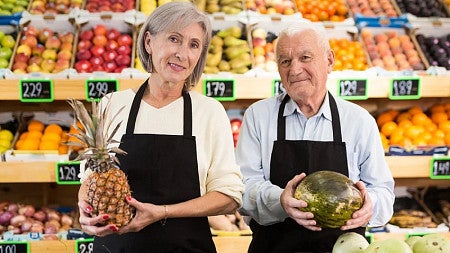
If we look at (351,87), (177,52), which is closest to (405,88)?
(351,87)

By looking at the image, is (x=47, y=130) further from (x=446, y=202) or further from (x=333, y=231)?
(x=446, y=202)

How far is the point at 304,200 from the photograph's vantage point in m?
1.80

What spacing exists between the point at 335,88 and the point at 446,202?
3.91ft

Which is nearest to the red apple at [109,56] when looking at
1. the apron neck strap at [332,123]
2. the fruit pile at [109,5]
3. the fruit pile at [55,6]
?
the fruit pile at [109,5]

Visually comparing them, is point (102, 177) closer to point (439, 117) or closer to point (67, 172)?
point (67, 172)

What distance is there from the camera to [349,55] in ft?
12.0

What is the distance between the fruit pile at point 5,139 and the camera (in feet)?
11.3

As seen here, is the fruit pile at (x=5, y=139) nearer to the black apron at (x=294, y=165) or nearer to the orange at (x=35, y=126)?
the orange at (x=35, y=126)

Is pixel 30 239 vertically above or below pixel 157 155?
below

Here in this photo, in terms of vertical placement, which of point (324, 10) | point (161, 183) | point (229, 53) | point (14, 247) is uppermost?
point (324, 10)

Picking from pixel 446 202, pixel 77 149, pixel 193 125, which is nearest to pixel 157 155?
pixel 193 125

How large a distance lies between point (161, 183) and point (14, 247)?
5.47ft

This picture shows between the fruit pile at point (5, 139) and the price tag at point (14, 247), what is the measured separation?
572 millimetres

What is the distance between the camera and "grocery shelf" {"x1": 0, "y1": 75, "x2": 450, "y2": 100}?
10.4 ft
